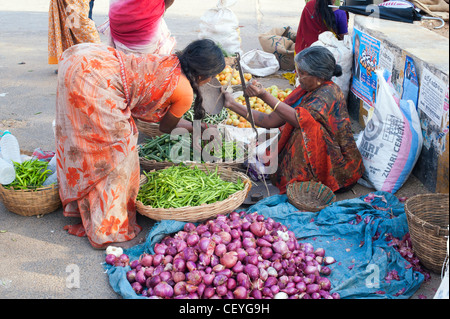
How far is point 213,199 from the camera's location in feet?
11.7

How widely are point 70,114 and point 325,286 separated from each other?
2.05 meters

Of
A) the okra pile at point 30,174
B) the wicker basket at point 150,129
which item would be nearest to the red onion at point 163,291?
the okra pile at point 30,174

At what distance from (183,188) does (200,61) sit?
988 millimetres

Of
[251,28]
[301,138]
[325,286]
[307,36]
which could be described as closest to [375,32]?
[307,36]

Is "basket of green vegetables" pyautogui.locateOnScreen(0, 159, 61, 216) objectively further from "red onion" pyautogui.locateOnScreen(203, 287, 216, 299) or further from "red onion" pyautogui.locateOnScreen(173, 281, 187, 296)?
"red onion" pyautogui.locateOnScreen(203, 287, 216, 299)

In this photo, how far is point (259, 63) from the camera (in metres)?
7.48

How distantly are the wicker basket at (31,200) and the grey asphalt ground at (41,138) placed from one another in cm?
7

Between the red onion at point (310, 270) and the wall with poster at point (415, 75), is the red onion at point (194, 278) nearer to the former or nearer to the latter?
the red onion at point (310, 270)

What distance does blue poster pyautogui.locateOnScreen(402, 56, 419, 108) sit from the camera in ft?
13.3

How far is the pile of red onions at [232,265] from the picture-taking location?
2789mm

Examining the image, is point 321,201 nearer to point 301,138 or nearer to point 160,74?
point 301,138

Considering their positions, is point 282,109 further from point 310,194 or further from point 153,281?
point 153,281

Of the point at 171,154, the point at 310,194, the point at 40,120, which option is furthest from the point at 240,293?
the point at 40,120

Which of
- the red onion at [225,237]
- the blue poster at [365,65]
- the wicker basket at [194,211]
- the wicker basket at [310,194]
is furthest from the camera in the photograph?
the blue poster at [365,65]
